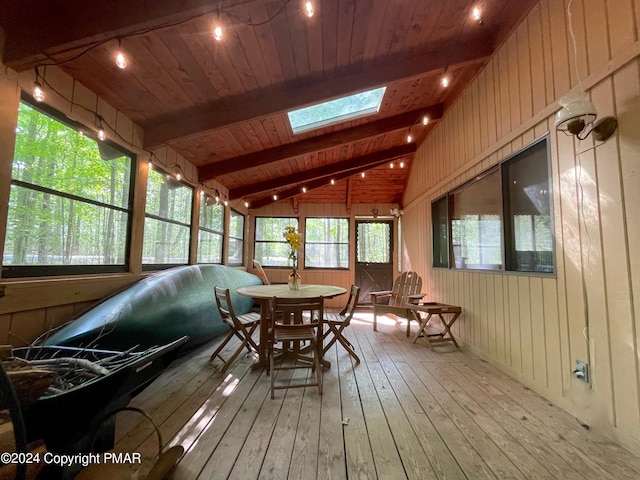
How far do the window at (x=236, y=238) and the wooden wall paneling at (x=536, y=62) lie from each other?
4.96m

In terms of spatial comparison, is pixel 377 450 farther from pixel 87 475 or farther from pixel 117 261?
pixel 117 261

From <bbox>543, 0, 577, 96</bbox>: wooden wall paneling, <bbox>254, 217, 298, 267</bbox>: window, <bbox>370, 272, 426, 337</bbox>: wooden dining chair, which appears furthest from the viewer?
<bbox>254, 217, 298, 267</bbox>: window

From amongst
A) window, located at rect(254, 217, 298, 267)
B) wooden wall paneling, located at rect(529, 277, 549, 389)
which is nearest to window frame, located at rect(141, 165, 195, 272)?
Result: window, located at rect(254, 217, 298, 267)

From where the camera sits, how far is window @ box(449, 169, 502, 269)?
276 centimetres

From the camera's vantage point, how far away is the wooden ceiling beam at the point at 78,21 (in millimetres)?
1654

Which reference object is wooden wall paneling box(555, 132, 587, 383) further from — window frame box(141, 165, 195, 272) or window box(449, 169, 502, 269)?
window frame box(141, 165, 195, 272)

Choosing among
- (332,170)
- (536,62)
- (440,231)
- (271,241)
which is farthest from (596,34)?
(271,241)

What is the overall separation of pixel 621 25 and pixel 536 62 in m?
0.68

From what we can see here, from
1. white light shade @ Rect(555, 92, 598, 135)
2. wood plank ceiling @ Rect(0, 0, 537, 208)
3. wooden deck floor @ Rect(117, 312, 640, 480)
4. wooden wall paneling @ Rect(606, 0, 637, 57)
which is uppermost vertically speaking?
Result: wood plank ceiling @ Rect(0, 0, 537, 208)

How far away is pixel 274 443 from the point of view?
1.54 meters

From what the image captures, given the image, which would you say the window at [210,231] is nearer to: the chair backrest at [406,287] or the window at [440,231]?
the chair backrest at [406,287]

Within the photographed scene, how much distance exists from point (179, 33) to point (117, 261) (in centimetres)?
217

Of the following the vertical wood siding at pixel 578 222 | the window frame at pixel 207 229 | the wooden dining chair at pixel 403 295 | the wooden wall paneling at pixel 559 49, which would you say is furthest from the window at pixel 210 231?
the wooden wall paneling at pixel 559 49

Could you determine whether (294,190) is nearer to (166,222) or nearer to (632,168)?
(166,222)
